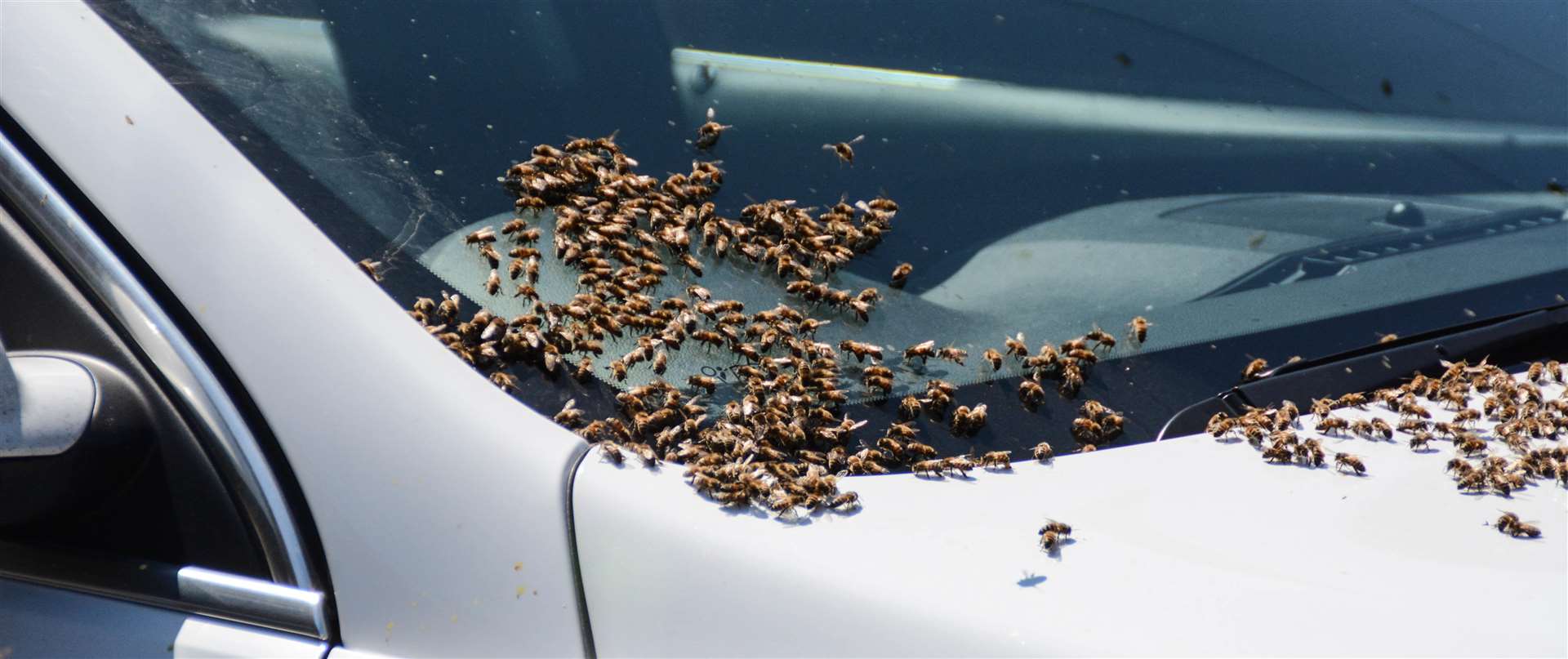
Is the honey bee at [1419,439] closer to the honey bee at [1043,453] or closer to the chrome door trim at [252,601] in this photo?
the honey bee at [1043,453]

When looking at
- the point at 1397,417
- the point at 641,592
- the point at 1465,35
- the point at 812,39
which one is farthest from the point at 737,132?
the point at 1465,35

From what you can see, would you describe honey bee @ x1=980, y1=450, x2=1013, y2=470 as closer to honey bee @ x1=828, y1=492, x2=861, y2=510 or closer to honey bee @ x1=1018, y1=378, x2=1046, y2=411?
honey bee @ x1=1018, y1=378, x2=1046, y2=411

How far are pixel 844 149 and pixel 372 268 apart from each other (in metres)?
0.88

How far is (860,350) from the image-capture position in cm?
182

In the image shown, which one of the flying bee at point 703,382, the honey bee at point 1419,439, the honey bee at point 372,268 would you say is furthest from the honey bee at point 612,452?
the honey bee at point 1419,439

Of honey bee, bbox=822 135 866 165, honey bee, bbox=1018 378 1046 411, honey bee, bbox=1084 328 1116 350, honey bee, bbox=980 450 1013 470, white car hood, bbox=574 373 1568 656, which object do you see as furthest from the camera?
honey bee, bbox=822 135 866 165

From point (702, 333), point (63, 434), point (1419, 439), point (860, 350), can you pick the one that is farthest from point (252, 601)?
point (1419, 439)

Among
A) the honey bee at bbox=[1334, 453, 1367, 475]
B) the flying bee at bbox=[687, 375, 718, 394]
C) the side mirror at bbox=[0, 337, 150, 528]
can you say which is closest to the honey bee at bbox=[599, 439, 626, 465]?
the flying bee at bbox=[687, 375, 718, 394]

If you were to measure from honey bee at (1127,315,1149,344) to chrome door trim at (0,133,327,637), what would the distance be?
1381 mm

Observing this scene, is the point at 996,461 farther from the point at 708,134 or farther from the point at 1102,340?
the point at 708,134

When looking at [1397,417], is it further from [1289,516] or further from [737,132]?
[737,132]

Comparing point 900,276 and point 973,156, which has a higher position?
point 973,156

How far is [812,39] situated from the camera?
2.31m

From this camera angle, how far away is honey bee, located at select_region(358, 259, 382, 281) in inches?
63.8
